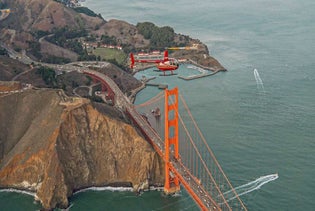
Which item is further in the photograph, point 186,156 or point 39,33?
point 39,33

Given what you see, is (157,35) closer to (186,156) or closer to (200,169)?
(186,156)

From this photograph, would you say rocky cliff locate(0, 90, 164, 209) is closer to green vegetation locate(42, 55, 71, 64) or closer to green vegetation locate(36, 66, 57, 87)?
green vegetation locate(36, 66, 57, 87)

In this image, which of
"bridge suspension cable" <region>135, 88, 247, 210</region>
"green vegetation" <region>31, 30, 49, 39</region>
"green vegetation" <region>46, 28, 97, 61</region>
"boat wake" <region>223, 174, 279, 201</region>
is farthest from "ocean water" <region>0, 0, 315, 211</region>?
"green vegetation" <region>31, 30, 49, 39</region>

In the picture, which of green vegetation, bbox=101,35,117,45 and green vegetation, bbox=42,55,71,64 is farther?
green vegetation, bbox=101,35,117,45

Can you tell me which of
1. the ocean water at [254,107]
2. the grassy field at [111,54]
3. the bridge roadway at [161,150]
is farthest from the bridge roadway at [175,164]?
the grassy field at [111,54]

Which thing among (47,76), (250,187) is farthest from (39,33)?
(250,187)

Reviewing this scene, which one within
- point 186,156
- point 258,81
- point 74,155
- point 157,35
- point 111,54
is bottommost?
point 186,156
